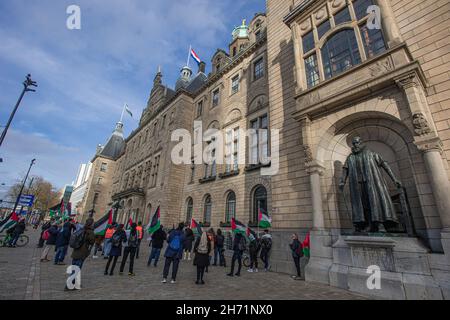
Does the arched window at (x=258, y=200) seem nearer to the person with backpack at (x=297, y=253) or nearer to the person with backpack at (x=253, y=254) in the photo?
the person with backpack at (x=253, y=254)

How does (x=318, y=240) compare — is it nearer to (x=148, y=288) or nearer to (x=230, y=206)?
(x=148, y=288)

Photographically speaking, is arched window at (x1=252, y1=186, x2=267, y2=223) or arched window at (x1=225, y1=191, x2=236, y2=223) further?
arched window at (x1=225, y1=191, x2=236, y2=223)

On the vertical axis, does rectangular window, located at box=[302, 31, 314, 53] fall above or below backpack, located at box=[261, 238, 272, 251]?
above

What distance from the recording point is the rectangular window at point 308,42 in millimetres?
10555

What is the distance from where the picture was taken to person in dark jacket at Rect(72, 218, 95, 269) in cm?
584

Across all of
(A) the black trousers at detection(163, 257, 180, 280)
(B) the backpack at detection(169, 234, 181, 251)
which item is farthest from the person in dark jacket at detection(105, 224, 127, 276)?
(B) the backpack at detection(169, 234, 181, 251)

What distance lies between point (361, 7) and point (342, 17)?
0.75 metres

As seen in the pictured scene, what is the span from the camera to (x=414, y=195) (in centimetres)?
689

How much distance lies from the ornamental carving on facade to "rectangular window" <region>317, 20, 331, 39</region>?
6084mm

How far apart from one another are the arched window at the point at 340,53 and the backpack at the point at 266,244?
816cm

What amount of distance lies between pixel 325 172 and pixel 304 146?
1405 mm

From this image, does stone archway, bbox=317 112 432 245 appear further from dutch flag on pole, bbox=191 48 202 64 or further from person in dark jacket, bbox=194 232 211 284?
dutch flag on pole, bbox=191 48 202 64

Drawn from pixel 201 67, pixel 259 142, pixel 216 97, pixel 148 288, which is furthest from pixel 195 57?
pixel 148 288
